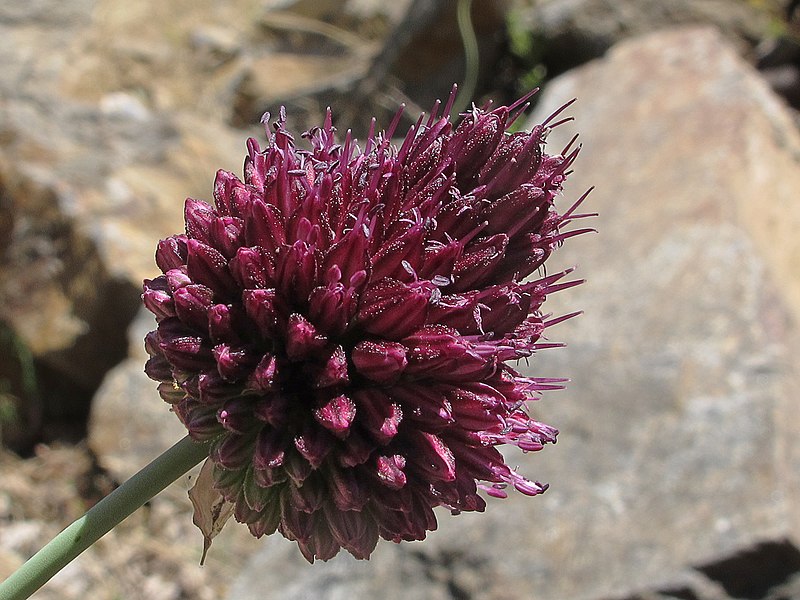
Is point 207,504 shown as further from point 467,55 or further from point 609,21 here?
point 609,21

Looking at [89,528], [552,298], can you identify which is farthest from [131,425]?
[89,528]

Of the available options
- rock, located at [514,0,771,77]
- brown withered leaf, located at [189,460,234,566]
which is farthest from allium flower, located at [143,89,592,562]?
rock, located at [514,0,771,77]

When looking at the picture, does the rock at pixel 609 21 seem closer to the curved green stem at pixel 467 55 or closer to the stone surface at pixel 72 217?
the curved green stem at pixel 467 55

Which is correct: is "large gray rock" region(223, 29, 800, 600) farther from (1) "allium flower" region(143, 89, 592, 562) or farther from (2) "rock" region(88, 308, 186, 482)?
(1) "allium flower" region(143, 89, 592, 562)

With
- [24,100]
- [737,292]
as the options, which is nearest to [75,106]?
[24,100]

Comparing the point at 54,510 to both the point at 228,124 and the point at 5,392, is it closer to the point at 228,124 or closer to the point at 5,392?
the point at 5,392

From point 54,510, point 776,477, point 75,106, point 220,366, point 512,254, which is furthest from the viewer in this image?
point 75,106

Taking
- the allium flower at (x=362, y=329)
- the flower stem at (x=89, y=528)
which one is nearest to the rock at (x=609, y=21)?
the allium flower at (x=362, y=329)
